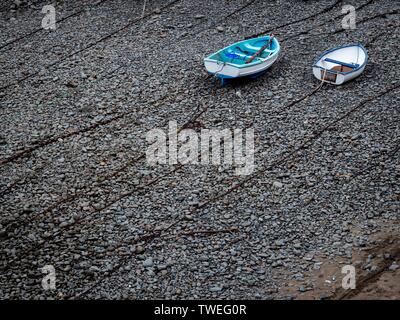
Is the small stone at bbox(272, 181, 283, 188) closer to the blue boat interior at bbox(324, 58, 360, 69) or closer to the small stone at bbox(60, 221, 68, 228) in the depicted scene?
the small stone at bbox(60, 221, 68, 228)

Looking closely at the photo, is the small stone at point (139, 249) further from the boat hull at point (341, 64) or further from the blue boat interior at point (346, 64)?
the blue boat interior at point (346, 64)

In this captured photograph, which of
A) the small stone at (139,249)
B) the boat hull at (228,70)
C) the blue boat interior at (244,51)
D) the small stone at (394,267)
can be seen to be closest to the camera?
the small stone at (394,267)

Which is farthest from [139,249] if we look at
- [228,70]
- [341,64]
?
[341,64]

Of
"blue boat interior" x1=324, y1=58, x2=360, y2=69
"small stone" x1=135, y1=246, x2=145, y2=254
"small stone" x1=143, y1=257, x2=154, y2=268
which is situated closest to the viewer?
"small stone" x1=143, y1=257, x2=154, y2=268

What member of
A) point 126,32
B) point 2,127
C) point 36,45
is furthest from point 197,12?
point 2,127

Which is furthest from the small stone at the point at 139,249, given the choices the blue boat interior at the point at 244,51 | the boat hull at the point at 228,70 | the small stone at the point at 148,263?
the blue boat interior at the point at 244,51

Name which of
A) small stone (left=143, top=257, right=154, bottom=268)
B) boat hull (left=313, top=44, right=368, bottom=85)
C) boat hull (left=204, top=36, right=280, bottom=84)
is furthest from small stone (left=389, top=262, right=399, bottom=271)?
boat hull (left=204, top=36, right=280, bottom=84)

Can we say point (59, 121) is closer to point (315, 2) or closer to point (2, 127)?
point (2, 127)
